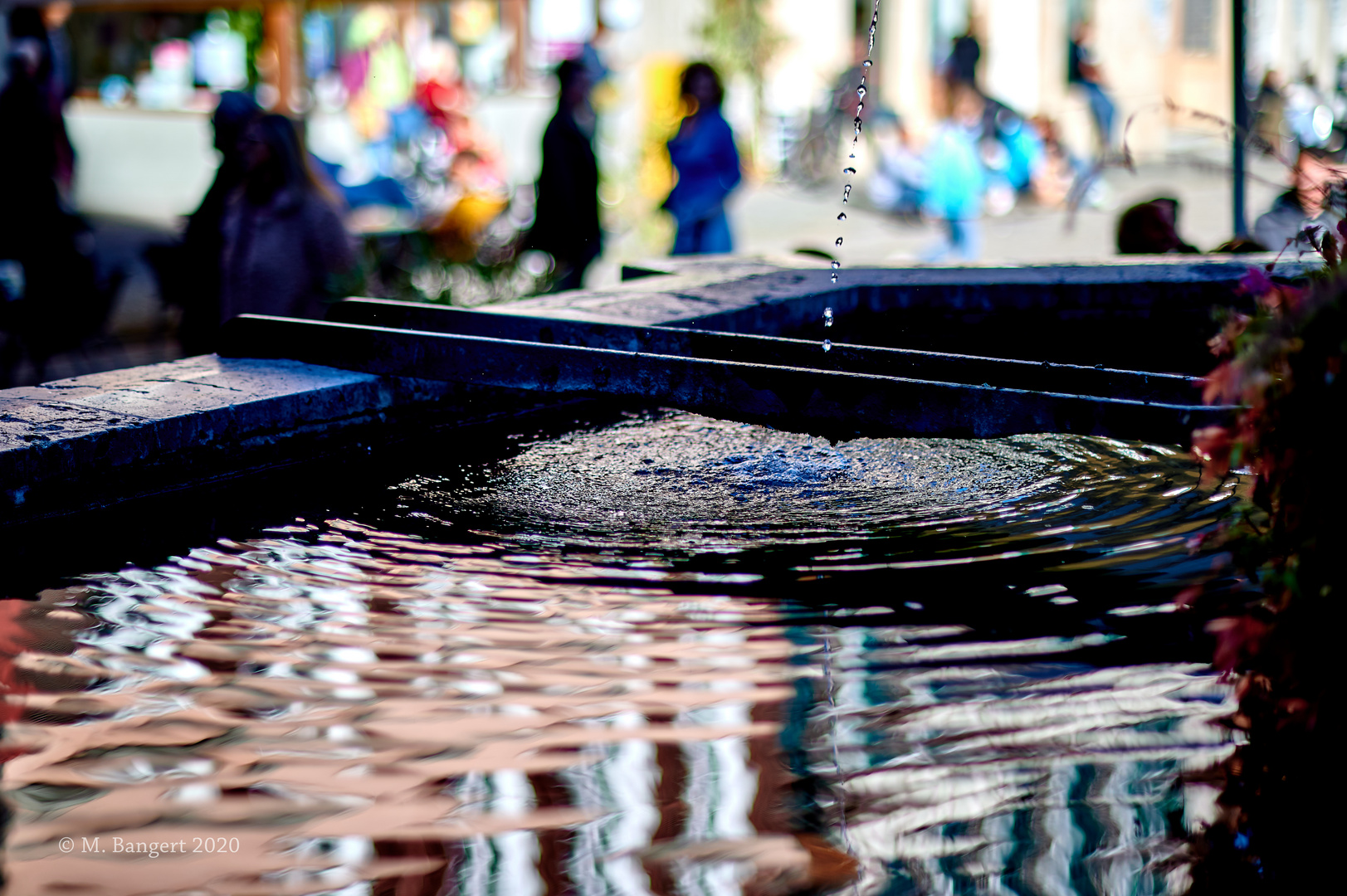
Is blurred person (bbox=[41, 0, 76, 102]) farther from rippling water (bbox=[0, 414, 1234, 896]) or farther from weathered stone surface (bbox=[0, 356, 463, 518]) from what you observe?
rippling water (bbox=[0, 414, 1234, 896])

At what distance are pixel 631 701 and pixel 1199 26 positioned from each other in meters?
23.4

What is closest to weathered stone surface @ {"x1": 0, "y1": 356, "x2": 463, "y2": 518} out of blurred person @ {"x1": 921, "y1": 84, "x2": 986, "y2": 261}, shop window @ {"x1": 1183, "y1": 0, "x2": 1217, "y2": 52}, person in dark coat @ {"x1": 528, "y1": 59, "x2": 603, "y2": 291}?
person in dark coat @ {"x1": 528, "y1": 59, "x2": 603, "y2": 291}

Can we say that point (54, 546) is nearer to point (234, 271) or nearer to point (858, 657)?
point (858, 657)

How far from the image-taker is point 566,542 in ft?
9.64

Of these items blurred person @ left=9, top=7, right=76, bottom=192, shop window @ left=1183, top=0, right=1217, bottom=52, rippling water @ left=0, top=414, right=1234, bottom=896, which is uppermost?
shop window @ left=1183, top=0, right=1217, bottom=52

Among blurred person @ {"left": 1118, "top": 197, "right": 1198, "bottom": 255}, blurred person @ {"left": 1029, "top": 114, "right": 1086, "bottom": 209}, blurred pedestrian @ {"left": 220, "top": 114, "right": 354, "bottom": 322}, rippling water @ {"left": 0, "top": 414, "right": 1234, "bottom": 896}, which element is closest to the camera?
rippling water @ {"left": 0, "top": 414, "right": 1234, "bottom": 896}

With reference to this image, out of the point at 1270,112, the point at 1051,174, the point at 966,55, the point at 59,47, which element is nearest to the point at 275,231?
the point at 1270,112

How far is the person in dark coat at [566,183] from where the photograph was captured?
323 inches

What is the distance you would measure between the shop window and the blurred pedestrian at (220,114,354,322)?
20214 mm

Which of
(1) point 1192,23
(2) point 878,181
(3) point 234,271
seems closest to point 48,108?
(3) point 234,271

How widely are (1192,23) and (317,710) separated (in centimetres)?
2344

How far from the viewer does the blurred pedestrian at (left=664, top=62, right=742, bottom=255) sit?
860 cm

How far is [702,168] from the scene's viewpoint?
8.57 meters

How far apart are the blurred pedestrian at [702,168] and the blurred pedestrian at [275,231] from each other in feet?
10.9
